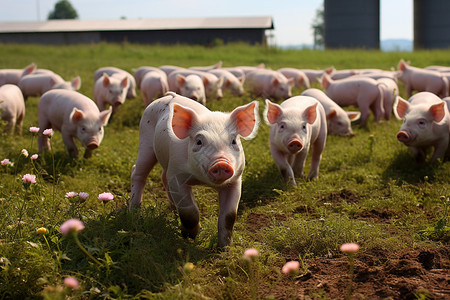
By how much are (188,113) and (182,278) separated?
1.12 metres

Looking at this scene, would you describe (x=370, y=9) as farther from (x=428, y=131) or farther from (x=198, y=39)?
(x=428, y=131)

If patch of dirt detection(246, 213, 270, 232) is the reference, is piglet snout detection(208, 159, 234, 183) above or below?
above

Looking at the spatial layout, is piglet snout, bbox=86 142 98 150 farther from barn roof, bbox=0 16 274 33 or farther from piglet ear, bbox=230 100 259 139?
barn roof, bbox=0 16 274 33

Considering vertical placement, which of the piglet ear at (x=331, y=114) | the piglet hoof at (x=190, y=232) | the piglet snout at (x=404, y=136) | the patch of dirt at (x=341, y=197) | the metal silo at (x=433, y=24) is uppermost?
the metal silo at (x=433, y=24)

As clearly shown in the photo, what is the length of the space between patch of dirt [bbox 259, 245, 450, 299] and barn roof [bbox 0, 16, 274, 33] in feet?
105

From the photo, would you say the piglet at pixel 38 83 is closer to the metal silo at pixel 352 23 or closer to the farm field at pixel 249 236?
the farm field at pixel 249 236

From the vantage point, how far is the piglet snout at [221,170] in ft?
10.3

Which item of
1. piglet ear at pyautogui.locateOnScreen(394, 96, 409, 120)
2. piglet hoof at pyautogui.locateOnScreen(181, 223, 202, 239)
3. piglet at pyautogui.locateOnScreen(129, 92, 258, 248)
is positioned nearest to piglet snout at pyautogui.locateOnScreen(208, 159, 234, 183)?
piglet at pyautogui.locateOnScreen(129, 92, 258, 248)

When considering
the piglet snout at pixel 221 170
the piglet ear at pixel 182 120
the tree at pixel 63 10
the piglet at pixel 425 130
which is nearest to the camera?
the piglet snout at pixel 221 170

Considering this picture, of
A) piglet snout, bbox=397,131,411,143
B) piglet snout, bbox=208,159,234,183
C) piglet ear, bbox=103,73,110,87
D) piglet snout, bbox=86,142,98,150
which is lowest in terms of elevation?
piglet snout, bbox=86,142,98,150

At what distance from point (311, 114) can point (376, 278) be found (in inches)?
111

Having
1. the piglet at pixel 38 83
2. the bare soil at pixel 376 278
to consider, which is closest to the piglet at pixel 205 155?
the bare soil at pixel 376 278

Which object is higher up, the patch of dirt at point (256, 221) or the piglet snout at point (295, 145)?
the piglet snout at point (295, 145)

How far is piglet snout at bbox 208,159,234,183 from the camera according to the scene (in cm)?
315
